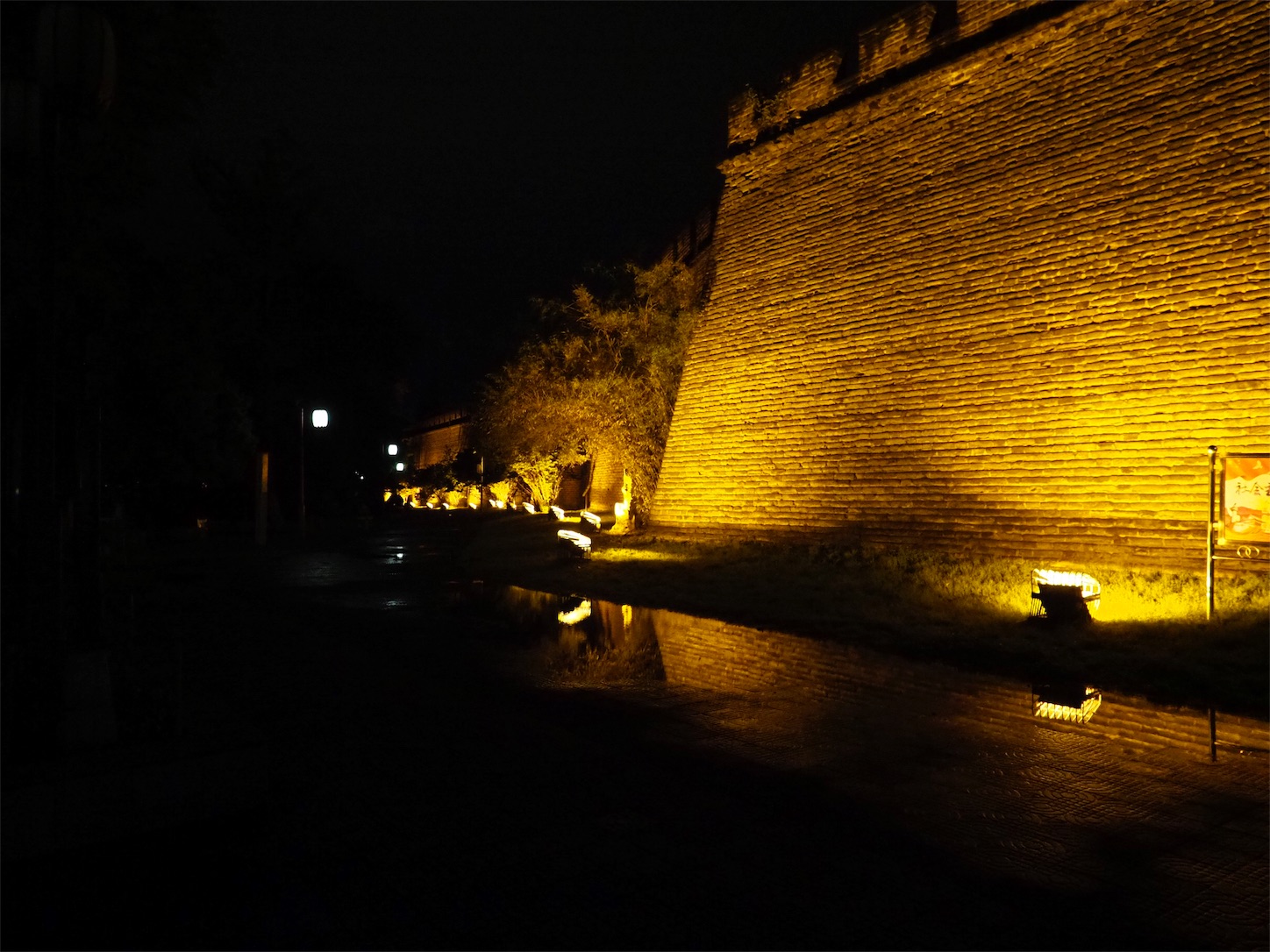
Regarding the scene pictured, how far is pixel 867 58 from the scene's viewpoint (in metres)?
18.1

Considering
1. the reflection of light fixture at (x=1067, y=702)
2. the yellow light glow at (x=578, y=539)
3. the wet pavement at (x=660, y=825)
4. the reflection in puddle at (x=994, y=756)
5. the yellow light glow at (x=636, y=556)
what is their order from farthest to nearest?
1. the yellow light glow at (x=578, y=539)
2. the yellow light glow at (x=636, y=556)
3. the reflection of light fixture at (x=1067, y=702)
4. the reflection in puddle at (x=994, y=756)
5. the wet pavement at (x=660, y=825)

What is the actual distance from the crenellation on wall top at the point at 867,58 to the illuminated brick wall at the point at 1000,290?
0.18 ft

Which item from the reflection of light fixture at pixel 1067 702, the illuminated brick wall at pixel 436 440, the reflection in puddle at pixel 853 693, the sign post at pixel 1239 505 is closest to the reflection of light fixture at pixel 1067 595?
the sign post at pixel 1239 505

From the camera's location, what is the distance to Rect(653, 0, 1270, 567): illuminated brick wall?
485 inches

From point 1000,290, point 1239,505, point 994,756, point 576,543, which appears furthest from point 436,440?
point 994,756

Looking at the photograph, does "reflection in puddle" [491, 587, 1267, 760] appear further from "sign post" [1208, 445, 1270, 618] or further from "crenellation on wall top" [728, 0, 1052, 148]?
"crenellation on wall top" [728, 0, 1052, 148]

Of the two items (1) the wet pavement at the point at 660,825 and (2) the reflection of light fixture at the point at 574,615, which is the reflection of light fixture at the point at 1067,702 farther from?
(2) the reflection of light fixture at the point at 574,615

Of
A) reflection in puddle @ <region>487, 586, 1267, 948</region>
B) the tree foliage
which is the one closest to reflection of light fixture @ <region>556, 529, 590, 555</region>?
the tree foliage

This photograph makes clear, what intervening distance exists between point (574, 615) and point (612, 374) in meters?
12.0

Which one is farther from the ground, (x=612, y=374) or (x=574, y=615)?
(x=612, y=374)

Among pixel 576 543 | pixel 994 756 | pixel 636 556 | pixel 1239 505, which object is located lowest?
pixel 994 756

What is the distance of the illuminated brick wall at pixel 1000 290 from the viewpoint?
1232cm

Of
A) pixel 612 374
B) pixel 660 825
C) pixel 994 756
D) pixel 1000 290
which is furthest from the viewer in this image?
pixel 612 374

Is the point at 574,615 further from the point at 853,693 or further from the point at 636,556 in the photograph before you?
the point at 853,693
